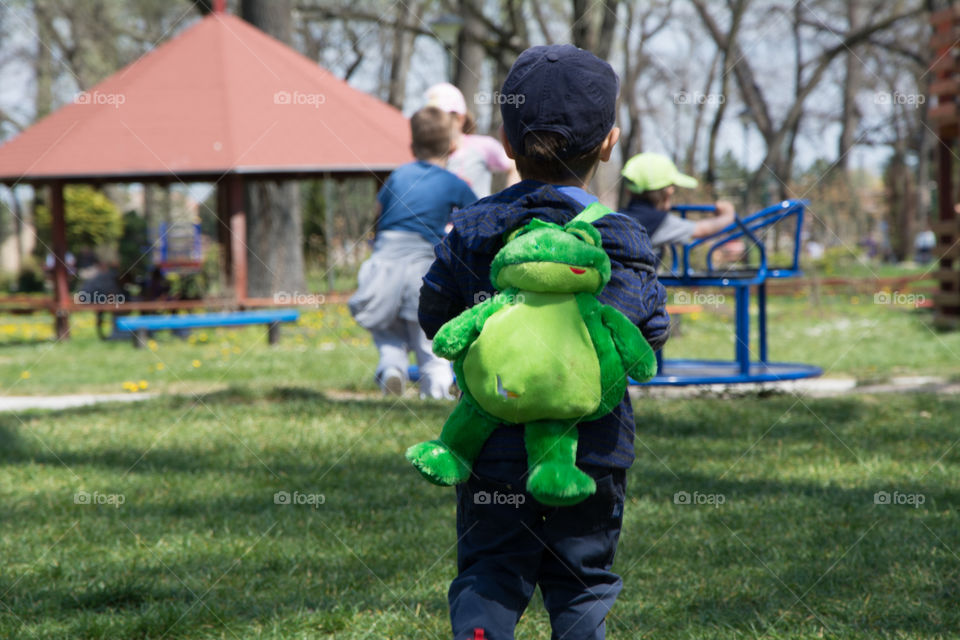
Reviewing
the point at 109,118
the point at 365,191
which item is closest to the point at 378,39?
the point at 365,191

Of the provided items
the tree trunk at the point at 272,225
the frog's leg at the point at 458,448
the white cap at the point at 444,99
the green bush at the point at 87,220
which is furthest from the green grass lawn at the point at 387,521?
the green bush at the point at 87,220

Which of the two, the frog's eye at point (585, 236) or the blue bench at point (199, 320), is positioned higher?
the frog's eye at point (585, 236)

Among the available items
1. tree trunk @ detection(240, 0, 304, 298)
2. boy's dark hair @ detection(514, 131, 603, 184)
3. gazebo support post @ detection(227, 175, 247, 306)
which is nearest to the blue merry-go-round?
boy's dark hair @ detection(514, 131, 603, 184)

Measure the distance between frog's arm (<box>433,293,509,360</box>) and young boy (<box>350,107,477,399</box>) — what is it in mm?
3860

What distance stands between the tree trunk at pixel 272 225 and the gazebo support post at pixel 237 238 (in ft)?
7.06

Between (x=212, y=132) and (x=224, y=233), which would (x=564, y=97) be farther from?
(x=224, y=233)

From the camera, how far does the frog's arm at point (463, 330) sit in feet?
6.40

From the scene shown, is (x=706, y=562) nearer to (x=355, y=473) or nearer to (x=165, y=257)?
(x=355, y=473)

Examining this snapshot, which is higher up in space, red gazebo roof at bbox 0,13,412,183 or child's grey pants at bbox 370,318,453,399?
red gazebo roof at bbox 0,13,412,183

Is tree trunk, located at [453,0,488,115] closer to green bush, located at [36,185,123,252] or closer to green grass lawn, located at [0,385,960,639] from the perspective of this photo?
green grass lawn, located at [0,385,960,639]

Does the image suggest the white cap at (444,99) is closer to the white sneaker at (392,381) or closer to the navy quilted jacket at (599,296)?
the white sneaker at (392,381)

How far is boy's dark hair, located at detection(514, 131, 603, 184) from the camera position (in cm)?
205

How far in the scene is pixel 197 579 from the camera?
3.17m

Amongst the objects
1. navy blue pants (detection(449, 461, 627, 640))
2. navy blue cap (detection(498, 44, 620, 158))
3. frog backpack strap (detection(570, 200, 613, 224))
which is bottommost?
navy blue pants (detection(449, 461, 627, 640))
